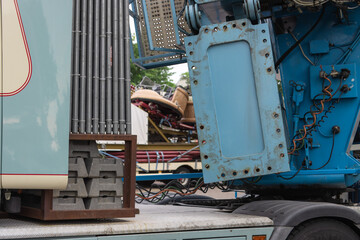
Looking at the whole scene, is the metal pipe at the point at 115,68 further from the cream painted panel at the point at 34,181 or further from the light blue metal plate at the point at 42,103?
the cream painted panel at the point at 34,181

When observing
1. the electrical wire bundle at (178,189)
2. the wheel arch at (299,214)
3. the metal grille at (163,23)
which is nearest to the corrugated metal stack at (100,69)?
the wheel arch at (299,214)

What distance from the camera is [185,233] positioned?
155 inches

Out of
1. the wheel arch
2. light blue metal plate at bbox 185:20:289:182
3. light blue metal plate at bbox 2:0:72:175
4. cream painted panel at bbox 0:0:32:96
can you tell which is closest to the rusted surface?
light blue metal plate at bbox 2:0:72:175

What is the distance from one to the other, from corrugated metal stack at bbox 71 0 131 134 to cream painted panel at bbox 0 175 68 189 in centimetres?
43

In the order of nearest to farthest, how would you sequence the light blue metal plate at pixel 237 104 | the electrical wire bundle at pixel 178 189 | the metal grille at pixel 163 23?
1. the light blue metal plate at pixel 237 104
2. the metal grille at pixel 163 23
3. the electrical wire bundle at pixel 178 189

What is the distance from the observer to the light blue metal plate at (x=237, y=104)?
181 inches

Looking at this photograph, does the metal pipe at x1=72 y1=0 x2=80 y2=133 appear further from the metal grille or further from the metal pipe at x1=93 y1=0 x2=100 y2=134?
the metal grille

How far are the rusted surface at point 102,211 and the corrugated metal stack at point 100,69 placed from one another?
7 cm

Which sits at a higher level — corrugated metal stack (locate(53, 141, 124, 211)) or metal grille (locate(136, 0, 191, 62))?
metal grille (locate(136, 0, 191, 62))

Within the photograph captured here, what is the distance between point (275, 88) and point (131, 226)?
6.01 feet

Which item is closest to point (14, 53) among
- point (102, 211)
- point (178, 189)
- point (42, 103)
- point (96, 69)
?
point (42, 103)

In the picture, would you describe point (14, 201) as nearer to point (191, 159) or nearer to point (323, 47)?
point (323, 47)

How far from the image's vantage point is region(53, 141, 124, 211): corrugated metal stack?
12.7 ft

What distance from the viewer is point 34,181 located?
354 cm
